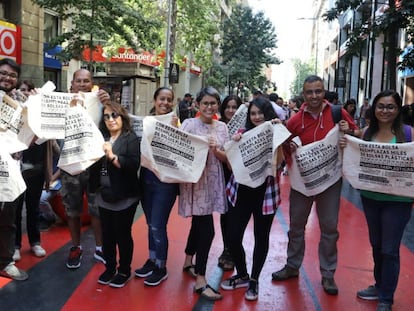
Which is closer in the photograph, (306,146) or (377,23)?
(306,146)

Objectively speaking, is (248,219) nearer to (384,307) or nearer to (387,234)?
(387,234)

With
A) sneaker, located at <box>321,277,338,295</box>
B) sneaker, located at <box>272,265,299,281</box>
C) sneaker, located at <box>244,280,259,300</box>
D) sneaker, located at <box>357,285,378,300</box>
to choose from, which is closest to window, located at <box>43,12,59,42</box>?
sneaker, located at <box>272,265,299,281</box>

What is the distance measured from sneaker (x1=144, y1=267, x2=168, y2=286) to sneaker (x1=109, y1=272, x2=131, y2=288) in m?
0.19

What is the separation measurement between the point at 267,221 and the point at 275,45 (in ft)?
114

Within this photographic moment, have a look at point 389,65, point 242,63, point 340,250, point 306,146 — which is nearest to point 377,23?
point 389,65

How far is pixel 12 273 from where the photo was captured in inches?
166

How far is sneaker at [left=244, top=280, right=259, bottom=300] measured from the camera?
12.9ft

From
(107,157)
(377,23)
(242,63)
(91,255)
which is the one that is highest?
(242,63)

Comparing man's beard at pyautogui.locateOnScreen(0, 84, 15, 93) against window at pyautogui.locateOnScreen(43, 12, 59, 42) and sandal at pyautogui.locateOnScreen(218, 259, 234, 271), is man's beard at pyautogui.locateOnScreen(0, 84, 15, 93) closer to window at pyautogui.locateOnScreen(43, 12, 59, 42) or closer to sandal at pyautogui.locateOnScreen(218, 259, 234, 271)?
sandal at pyautogui.locateOnScreen(218, 259, 234, 271)

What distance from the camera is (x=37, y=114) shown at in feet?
13.4

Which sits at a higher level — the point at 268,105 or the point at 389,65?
the point at 389,65

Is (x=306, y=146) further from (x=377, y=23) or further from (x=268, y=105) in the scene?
(x=377, y=23)

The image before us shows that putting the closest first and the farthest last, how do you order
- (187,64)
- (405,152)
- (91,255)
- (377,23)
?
(405,152), (91,255), (377,23), (187,64)

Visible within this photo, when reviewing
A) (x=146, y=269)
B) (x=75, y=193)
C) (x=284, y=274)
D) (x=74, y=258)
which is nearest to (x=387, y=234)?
(x=284, y=274)
